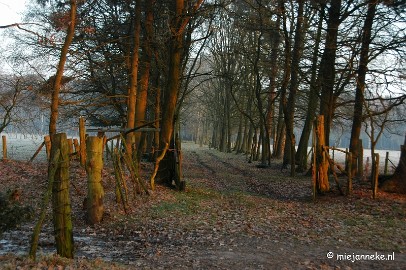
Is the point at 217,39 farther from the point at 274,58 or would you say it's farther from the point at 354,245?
the point at 354,245

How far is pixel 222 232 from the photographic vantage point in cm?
912

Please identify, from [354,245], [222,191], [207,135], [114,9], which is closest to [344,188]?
[222,191]

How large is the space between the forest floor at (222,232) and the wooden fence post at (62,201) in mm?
291

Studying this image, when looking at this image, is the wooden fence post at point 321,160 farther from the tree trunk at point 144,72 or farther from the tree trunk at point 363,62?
the tree trunk at point 144,72

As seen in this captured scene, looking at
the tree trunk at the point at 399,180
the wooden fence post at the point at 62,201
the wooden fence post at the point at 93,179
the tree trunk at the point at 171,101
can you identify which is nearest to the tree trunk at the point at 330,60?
the tree trunk at the point at 399,180

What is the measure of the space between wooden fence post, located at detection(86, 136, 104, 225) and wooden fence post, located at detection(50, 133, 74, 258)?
2796mm

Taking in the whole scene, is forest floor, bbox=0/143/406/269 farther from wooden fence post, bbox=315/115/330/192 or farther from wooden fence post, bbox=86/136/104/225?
wooden fence post, bbox=315/115/330/192

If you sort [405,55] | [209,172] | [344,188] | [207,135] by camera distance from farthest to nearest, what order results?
[207,135] → [209,172] → [405,55] → [344,188]

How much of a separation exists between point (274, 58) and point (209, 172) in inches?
296

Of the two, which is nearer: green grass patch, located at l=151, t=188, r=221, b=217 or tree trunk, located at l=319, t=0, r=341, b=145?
green grass patch, located at l=151, t=188, r=221, b=217

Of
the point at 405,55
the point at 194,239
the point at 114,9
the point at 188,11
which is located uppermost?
the point at 114,9

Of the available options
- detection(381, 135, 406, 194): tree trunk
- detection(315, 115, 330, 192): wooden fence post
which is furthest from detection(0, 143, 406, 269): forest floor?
detection(381, 135, 406, 194): tree trunk

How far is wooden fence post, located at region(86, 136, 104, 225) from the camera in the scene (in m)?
9.51

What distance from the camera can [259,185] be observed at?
1820 cm
